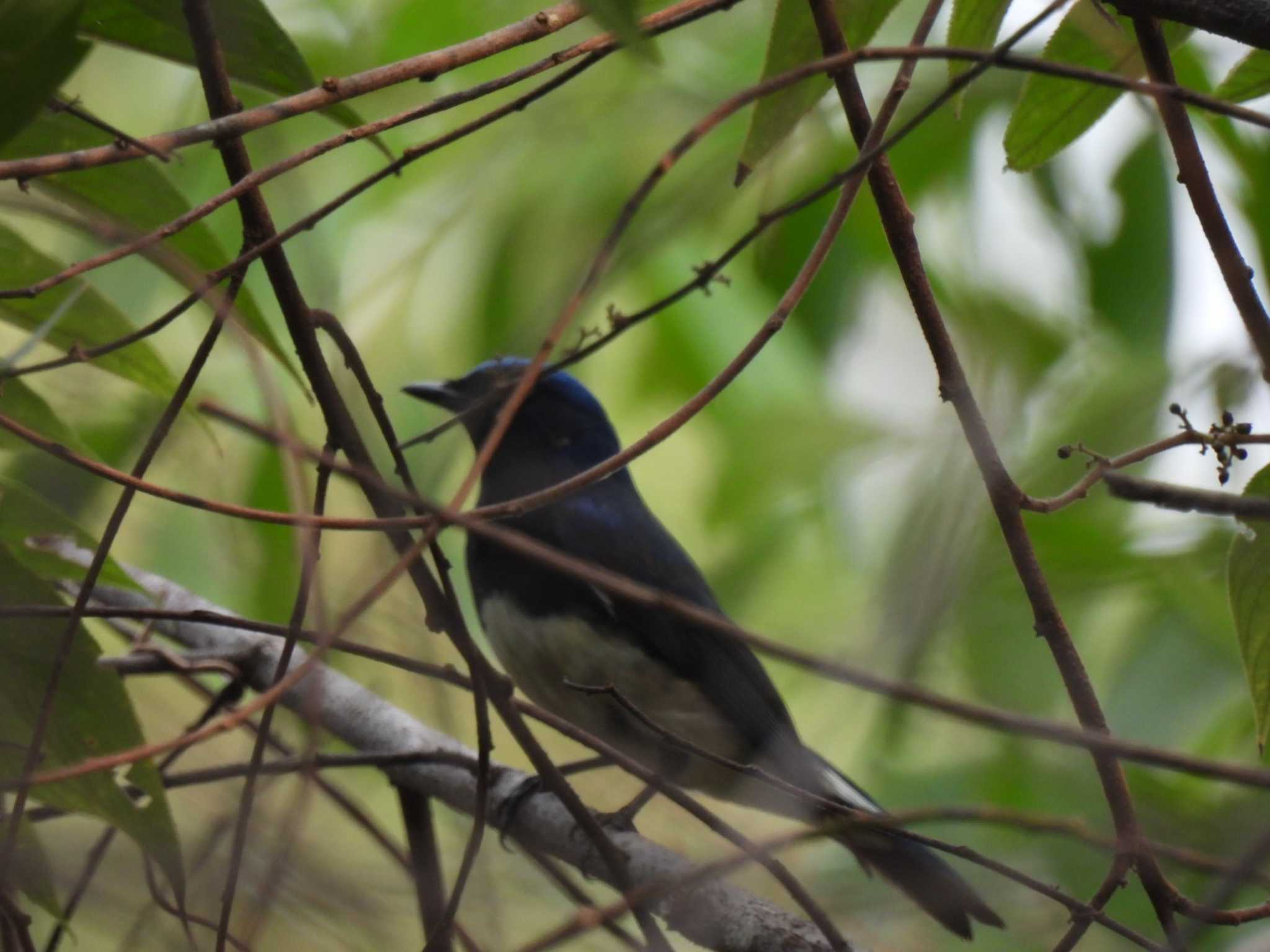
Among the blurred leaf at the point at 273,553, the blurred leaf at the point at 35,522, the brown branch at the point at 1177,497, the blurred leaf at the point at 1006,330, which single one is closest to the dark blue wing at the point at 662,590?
the blurred leaf at the point at 273,553

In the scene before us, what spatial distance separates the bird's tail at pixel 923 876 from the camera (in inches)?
84.5

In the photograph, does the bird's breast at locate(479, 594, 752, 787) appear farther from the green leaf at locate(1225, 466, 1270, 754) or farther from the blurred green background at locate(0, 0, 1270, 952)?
the green leaf at locate(1225, 466, 1270, 754)

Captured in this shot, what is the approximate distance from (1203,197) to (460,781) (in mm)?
1360

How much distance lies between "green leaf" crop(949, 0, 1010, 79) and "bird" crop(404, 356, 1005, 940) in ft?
4.28

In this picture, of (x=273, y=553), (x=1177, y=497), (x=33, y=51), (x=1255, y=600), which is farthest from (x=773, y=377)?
(x=1177, y=497)

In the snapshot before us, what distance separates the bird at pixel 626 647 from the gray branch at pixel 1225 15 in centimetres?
163

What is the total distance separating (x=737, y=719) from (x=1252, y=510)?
98.3 inches

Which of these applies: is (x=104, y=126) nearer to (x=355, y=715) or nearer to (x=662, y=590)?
(x=355, y=715)

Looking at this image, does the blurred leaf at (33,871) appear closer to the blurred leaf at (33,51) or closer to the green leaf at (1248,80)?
the blurred leaf at (33,51)

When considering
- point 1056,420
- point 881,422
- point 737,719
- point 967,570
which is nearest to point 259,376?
point 967,570

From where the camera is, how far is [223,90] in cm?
132

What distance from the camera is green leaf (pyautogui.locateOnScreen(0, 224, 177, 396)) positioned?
5.28 feet

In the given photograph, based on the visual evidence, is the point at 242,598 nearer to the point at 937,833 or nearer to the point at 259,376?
the point at 259,376

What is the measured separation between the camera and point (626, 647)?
10.3 feet
